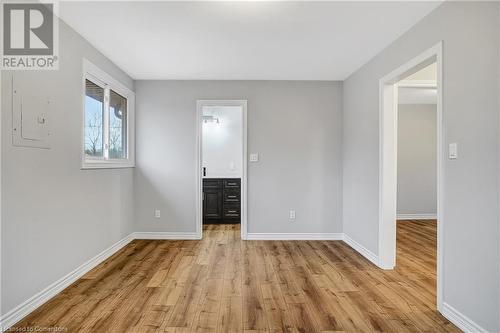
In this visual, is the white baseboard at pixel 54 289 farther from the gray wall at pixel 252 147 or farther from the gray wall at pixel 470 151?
the gray wall at pixel 470 151

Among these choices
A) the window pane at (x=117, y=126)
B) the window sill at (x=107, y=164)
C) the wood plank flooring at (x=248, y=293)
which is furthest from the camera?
the window pane at (x=117, y=126)

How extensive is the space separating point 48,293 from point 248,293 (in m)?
1.68

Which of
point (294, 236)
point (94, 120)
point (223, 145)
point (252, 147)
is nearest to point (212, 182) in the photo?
point (223, 145)

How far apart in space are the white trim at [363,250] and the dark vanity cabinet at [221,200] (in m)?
2.14

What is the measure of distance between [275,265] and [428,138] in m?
4.95

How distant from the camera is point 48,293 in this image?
2.42 meters

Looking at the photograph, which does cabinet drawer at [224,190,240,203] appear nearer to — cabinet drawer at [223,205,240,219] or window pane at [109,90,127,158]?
cabinet drawer at [223,205,240,219]

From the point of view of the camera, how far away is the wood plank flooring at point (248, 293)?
210cm

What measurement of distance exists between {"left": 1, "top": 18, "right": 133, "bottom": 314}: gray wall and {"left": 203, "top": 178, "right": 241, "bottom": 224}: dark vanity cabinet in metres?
2.23

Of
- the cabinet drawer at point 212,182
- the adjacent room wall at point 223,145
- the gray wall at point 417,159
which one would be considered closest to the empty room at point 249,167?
the cabinet drawer at point 212,182

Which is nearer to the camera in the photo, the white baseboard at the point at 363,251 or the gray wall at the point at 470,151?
the gray wall at the point at 470,151

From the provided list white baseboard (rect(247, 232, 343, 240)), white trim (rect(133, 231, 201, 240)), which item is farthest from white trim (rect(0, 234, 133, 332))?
white baseboard (rect(247, 232, 343, 240))

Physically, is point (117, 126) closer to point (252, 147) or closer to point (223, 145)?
point (252, 147)

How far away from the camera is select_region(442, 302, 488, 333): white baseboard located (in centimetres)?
194
